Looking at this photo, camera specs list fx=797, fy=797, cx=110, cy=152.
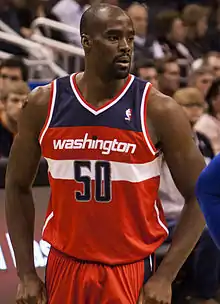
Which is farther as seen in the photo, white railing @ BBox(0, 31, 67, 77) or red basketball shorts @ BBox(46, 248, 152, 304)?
white railing @ BBox(0, 31, 67, 77)

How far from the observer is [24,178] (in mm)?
2451

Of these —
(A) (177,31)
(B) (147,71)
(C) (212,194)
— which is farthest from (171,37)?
(C) (212,194)

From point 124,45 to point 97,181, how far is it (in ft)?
1.32

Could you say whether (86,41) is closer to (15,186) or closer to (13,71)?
(15,186)

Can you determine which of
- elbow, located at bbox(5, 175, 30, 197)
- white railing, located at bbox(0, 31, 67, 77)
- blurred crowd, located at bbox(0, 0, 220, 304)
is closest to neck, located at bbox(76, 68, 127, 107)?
elbow, located at bbox(5, 175, 30, 197)

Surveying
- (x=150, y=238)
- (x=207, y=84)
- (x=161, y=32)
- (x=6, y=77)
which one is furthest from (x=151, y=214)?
(x=161, y=32)

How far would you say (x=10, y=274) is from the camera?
12.7 ft

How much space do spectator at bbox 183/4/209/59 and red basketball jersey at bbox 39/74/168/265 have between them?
20.7 feet

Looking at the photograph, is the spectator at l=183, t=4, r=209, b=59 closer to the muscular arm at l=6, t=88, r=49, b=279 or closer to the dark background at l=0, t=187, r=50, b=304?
the dark background at l=0, t=187, r=50, b=304

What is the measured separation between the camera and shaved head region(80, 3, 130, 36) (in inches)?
89.8

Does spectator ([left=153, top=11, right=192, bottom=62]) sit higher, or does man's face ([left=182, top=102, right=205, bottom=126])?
man's face ([left=182, top=102, right=205, bottom=126])

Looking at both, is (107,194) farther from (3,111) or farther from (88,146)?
(3,111)

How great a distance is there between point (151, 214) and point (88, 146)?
0.28 meters

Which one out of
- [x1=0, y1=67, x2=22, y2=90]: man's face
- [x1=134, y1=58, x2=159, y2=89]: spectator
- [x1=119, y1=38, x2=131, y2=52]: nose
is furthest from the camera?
[x1=134, y1=58, x2=159, y2=89]: spectator
